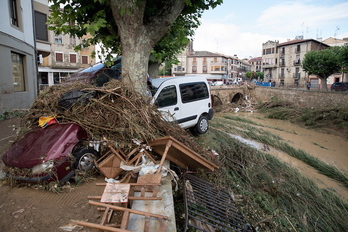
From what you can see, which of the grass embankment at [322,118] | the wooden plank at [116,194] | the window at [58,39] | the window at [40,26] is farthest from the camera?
the window at [58,39]

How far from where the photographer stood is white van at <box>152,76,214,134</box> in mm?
6532

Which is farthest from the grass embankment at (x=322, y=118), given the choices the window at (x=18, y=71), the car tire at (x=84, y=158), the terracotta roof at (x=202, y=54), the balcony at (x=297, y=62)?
the terracotta roof at (x=202, y=54)

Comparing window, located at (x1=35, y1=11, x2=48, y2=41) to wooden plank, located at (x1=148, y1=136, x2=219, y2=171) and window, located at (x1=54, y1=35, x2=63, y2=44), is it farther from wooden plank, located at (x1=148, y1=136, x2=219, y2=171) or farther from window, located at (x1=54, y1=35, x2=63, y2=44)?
window, located at (x1=54, y1=35, x2=63, y2=44)

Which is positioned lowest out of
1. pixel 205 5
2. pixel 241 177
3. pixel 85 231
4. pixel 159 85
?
pixel 241 177

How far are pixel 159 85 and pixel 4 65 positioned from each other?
21.3ft

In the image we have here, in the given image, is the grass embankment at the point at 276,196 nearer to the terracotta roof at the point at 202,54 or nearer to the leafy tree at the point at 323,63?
the leafy tree at the point at 323,63

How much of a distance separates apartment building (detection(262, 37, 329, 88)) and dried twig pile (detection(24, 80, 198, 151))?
151 feet

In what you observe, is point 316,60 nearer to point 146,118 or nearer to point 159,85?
point 159,85

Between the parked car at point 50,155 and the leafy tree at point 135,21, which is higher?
the leafy tree at point 135,21

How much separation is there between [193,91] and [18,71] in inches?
328

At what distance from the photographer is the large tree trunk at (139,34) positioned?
16.8ft

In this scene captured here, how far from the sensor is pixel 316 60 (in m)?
31.3

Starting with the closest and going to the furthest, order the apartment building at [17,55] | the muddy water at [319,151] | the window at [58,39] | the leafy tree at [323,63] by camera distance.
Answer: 1. the muddy water at [319,151]
2. the apartment building at [17,55]
3. the window at [58,39]
4. the leafy tree at [323,63]

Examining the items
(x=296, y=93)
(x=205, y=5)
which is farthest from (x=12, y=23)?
(x=296, y=93)
